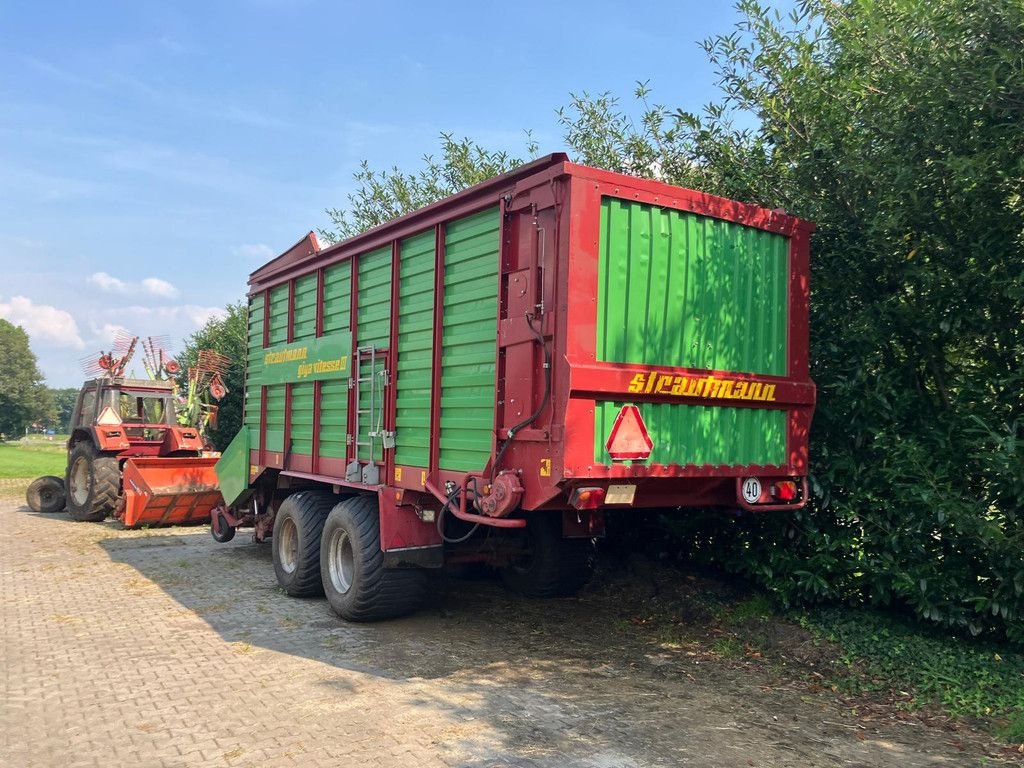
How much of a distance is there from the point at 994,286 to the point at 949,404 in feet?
3.10

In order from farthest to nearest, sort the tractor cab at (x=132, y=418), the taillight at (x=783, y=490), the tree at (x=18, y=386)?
the tree at (x=18, y=386), the tractor cab at (x=132, y=418), the taillight at (x=783, y=490)

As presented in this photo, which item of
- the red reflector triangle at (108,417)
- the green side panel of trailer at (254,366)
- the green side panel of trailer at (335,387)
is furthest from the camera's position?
the red reflector triangle at (108,417)

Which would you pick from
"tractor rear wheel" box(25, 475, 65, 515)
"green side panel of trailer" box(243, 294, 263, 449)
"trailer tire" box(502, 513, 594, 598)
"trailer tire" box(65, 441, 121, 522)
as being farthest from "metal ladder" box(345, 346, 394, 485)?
"tractor rear wheel" box(25, 475, 65, 515)

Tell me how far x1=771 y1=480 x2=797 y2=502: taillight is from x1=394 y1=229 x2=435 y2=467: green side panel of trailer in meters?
2.48

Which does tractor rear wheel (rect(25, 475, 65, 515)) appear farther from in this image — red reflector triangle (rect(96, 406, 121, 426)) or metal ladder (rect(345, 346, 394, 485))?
metal ladder (rect(345, 346, 394, 485))

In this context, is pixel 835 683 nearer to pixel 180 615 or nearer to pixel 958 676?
pixel 958 676

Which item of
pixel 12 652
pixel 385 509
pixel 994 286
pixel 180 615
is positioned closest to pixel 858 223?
pixel 994 286

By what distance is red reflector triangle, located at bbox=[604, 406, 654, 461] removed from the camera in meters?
4.97

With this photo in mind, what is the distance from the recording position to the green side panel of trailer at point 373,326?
6875 mm

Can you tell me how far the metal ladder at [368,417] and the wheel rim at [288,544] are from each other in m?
1.38

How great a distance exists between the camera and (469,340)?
19.0 ft

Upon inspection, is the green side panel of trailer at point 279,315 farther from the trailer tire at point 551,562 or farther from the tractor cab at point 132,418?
the tractor cab at point 132,418

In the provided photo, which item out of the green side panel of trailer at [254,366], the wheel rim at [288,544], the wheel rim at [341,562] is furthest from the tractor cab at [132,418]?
the wheel rim at [341,562]

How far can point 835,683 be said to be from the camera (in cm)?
525
